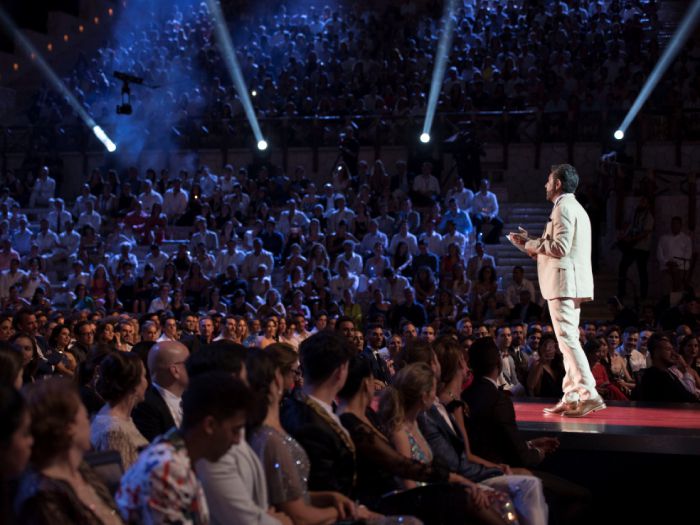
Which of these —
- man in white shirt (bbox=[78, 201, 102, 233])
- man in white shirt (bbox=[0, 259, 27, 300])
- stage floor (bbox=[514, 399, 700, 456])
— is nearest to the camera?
stage floor (bbox=[514, 399, 700, 456])

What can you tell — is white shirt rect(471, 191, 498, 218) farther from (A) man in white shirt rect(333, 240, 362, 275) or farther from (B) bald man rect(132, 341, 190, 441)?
(B) bald man rect(132, 341, 190, 441)

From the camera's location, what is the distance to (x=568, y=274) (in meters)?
7.07

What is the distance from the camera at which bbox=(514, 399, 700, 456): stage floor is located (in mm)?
6250

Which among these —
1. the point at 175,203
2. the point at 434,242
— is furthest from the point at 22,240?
the point at 434,242

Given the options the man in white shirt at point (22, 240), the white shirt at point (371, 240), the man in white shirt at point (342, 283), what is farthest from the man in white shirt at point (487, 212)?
the man in white shirt at point (22, 240)

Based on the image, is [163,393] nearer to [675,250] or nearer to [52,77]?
[675,250]

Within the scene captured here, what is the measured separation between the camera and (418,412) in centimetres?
520

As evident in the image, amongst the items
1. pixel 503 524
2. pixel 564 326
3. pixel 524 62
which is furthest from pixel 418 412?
pixel 524 62

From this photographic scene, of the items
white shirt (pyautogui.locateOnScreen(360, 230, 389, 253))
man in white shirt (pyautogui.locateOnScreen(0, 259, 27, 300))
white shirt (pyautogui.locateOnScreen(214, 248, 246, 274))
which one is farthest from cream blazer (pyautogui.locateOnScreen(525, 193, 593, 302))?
man in white shirt (pyautogui.locateOnScreen(0, 259, 27, 300))

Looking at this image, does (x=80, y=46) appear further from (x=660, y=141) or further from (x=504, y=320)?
(x=504, y=320)

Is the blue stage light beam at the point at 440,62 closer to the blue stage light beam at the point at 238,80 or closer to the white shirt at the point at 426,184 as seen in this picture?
the white shirt at the point at 426,184

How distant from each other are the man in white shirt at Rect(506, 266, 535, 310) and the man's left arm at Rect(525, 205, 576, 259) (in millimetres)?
6625

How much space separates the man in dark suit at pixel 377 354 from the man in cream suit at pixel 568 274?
49.5 inches

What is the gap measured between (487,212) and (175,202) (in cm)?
496
